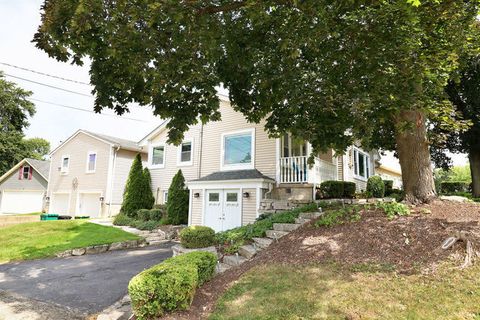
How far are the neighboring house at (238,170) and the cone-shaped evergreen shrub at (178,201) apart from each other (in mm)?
625

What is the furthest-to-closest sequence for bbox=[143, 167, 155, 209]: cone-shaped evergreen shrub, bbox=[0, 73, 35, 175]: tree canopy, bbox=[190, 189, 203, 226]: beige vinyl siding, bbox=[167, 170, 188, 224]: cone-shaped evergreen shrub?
1. bbox=[0, 73, 35, 175]: tree canopy
2. bbox=[143, 167, 155, 209]: cone-shaped evergreen shrub
3. bbox=[167, 170, 188, 224]: cone-shaped evergreen shrub
4. bbox=[190, 189, 203, 226]: beige vinyl siding

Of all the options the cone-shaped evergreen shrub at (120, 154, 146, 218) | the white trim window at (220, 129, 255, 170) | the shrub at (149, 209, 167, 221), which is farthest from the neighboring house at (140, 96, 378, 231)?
the shrub at (149, 209, 167, 221)

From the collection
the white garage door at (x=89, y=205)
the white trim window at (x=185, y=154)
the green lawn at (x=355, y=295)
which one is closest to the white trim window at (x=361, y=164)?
the white trim window at (x=185, y=154)

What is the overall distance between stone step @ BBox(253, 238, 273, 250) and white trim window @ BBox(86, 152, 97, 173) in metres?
18.5

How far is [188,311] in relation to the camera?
194 inches

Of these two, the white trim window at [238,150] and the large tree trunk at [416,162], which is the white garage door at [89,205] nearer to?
the white trim window at [238,150]

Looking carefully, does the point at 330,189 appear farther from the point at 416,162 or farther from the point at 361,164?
the point at 361,164

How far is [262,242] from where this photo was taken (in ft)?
26.0

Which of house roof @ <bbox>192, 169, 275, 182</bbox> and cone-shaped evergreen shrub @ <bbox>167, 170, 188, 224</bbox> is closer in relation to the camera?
house roof @ <bbox>192, 169, 275, 182</bbox>

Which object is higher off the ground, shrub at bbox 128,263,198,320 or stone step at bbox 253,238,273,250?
stone step at bbox 253,238,273,250

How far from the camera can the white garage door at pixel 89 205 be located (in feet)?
73.5

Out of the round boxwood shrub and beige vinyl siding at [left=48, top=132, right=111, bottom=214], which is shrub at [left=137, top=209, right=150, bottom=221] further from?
the round boxwood shrub

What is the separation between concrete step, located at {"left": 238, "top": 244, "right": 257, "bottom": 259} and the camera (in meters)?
7.46

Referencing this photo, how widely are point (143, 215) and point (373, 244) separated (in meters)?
14.2
